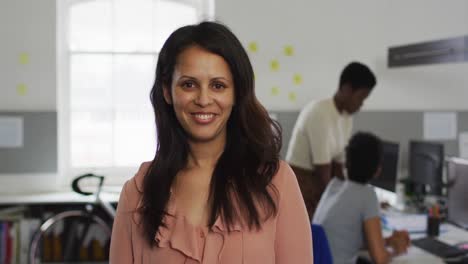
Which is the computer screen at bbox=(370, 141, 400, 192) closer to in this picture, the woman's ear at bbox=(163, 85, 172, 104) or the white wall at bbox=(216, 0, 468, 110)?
the white wall at bbox=(216, 0, 468, 110)

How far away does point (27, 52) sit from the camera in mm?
4059

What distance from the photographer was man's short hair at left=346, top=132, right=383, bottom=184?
8.43ft

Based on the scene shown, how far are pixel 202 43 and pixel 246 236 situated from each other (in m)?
0.43

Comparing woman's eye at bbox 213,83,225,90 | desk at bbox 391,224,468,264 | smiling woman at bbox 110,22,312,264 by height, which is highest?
woman's eye at bbox 213,83,225,90

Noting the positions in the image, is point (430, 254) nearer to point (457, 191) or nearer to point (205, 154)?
point (457, 191)

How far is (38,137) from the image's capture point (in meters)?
4.14

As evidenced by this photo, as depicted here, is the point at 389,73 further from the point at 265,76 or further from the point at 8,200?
the point at 8,200

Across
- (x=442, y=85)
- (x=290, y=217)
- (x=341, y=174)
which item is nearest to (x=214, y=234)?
(x=290, y=217)

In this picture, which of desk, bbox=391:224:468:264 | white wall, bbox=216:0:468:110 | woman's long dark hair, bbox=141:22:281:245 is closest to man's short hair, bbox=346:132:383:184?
desk, bbox=391:224:468:264

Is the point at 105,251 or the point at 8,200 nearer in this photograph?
the point at 8,200

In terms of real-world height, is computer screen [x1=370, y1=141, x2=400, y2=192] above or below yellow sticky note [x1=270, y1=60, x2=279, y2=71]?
below

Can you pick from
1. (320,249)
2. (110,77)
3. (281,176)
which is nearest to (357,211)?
(320,249)

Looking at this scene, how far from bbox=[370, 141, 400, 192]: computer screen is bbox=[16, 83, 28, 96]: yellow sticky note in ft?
8.45

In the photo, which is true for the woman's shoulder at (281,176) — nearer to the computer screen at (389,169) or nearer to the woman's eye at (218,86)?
the woman's eye at (218,86)
